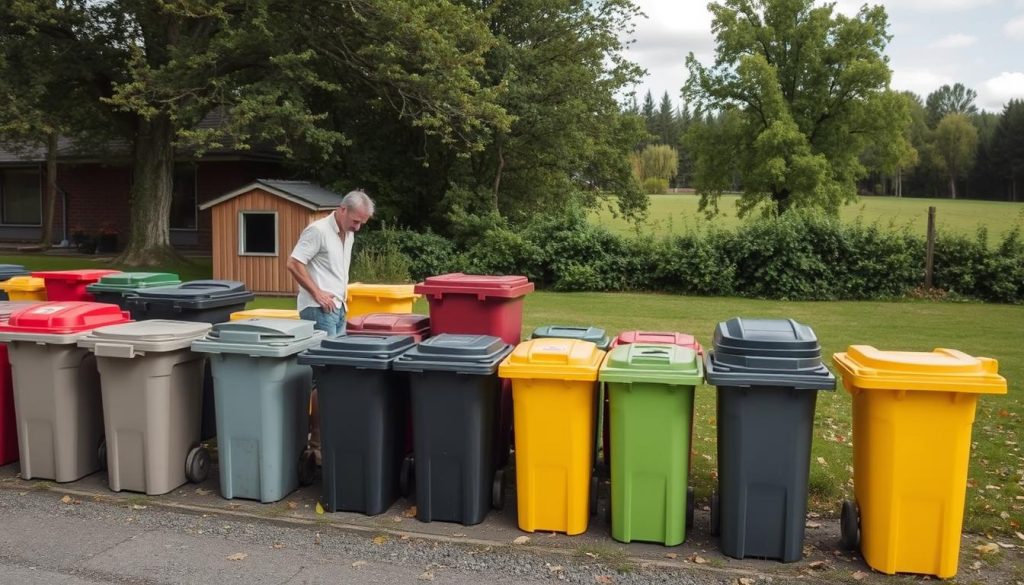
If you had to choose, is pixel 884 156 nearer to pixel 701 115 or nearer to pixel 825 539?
pixel 701 115

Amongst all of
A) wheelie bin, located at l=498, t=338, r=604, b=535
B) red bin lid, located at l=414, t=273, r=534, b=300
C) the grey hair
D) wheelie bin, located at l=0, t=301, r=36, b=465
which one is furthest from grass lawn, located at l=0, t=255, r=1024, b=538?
wheelie bin, located at l=0, t=301, r=36, b=465

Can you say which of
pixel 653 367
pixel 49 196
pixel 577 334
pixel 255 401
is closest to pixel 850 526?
pixel 653 367

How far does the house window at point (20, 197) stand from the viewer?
1131 inches

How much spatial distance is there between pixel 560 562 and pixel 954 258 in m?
17.0

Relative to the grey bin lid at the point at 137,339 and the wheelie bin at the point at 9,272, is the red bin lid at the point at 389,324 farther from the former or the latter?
the wheelie bin at the point at 9,272

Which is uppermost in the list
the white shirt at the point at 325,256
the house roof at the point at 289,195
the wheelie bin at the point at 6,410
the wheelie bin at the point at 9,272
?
the house roof at the point at 289,195

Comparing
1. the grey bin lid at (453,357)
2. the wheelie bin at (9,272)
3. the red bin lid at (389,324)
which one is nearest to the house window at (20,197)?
the wheelie bin at (9,272)

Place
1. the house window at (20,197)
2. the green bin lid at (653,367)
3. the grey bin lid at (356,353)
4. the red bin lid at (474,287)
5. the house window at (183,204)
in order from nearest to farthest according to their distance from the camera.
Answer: the green bin lid at (653,367), the grey bin lid at (356,353), the red bin lid at (474,287), the house window at (183,204), the house window at (20,197)

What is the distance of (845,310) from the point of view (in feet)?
53.7

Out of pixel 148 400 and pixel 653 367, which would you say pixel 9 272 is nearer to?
pixel 148 400

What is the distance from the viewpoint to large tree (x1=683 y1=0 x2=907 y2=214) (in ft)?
108

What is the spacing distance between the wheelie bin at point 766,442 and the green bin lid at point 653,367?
0.13m

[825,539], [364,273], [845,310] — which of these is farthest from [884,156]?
[825,539]

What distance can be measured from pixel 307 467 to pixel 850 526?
342cm
